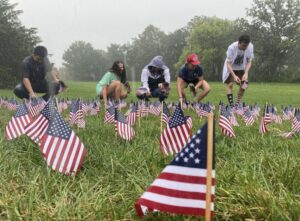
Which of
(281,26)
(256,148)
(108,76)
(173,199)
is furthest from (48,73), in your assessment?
(281,26)

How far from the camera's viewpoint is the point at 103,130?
5898 mm

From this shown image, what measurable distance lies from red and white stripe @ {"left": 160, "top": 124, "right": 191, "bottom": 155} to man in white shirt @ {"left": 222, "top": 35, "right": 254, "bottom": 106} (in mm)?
5308

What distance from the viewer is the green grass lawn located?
2.85 metres

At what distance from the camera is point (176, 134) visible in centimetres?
431

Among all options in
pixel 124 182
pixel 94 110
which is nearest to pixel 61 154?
pixel 124 182

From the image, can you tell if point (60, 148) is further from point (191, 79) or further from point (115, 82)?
point (191, 79)

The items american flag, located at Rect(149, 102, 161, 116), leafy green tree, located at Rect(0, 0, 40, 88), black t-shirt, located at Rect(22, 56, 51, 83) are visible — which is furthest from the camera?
leafy green tree, located at Rect(0, 0, 40, 88)

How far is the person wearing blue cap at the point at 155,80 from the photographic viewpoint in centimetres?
1002

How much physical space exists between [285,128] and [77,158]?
362 cm

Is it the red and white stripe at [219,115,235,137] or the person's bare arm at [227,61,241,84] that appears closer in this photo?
the red and white stripe at [219,115,235,137]

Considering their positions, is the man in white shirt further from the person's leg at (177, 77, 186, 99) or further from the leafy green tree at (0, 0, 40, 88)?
the leafy green tree at (0, 0, 40, 88)

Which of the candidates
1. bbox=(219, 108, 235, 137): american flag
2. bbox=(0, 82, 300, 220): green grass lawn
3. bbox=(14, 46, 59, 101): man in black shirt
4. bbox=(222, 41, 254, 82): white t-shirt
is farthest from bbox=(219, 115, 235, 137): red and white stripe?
bbox=(222, 41, 254, 82): white t-shirt

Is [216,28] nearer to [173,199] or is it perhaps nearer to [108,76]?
[108,76]

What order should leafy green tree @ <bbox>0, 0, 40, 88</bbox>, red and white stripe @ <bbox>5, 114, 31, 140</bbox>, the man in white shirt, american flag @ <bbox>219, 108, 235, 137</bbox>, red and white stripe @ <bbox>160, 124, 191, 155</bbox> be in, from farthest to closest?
1. leafy green tree @ <bbox>0, 0, 40, 88</bbox>
2. the man in white shirt
3. american flag @ <bbox>219, 108, 235, 137</bbox>
4. red and white stripe @ <bbox>5, 114, 31, 140</bbox>
5. red and white stripe @ <bbox>160, 124, 191, 155</bbox>
